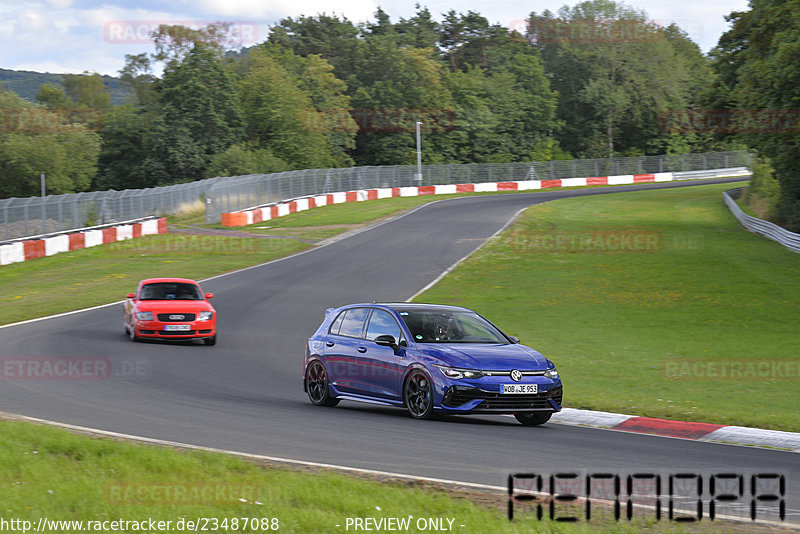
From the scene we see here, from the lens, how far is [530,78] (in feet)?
360

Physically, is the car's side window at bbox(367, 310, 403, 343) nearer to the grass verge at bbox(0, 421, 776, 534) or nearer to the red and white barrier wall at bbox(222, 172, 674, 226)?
the grass verge at bbox(0, 421, 776, 534)

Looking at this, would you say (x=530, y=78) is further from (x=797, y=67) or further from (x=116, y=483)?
(x=116, y=483)

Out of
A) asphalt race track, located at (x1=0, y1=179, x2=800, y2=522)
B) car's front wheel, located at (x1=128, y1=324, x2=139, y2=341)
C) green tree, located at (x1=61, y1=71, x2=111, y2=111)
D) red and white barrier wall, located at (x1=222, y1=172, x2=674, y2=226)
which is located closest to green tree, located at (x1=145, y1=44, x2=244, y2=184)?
red and white barrier wall, located at (x1=222, y1=172, x2=674, y2=226)

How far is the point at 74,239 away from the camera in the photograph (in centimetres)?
4072

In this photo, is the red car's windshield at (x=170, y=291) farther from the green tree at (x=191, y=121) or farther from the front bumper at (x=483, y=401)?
the green tree at (x=191, y=121)

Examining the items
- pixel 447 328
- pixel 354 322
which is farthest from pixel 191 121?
pixel 447 328

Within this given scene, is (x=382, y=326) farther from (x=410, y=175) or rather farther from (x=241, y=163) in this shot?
(x=410, y=175)

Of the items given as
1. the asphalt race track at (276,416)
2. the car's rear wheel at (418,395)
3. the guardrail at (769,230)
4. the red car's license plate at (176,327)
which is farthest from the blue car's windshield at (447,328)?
the guardrail at (769,230)

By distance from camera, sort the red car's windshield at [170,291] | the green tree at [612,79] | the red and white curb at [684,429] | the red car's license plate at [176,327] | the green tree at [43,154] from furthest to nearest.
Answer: the green tree at [612,79]
the green tree at [43,154]
the red car's windshield at [170,291]
the red car's license plate at [176,327]
the red and white curb at [684,429]

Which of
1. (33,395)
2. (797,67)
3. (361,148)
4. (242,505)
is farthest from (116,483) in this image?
(361,148)

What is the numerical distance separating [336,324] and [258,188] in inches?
1812

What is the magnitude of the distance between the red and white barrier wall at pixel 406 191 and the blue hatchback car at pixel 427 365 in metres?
39.9

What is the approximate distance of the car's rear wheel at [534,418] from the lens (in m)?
11.8

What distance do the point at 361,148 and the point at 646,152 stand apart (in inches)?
1376
